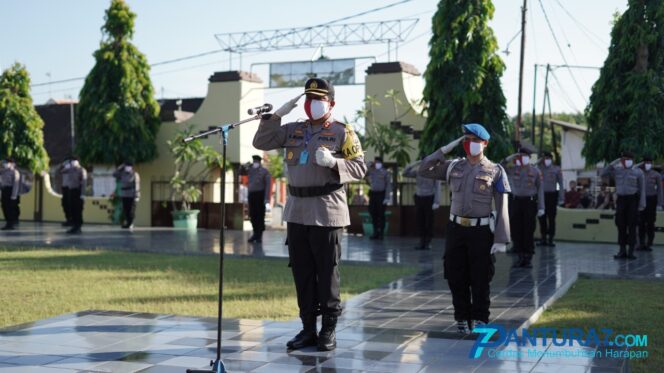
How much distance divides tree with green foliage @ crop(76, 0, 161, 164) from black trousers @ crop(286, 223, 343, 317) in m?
15.8

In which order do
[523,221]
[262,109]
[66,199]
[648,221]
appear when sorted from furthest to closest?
1. [66,199]
2. [648,221]
3. [523,221]
4. [262,109]

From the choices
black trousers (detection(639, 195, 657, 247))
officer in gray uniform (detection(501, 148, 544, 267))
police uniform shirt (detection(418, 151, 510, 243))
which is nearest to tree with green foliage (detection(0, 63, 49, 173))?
officer in gray uniform (detection(501, 148, 544, 267))

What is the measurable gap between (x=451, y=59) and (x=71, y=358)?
43.9 ft

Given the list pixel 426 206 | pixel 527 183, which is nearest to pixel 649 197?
pixel 527 183

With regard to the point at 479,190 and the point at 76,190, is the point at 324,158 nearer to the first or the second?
the point at 479,190

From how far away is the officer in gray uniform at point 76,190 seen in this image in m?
19.0

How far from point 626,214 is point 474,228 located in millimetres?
7296

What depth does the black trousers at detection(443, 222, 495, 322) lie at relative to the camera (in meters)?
6.93

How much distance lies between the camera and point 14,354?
19.1 feet

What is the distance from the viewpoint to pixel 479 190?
276 inches

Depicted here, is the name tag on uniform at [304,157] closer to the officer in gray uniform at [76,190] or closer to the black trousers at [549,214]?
the black trousers at [549,214]

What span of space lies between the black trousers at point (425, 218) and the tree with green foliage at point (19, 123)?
40.5 feet

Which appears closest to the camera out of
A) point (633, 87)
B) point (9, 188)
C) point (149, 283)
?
point (149, 283)

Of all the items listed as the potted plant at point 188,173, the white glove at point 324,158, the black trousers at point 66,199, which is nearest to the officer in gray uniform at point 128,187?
the black trousers at point 66,199
